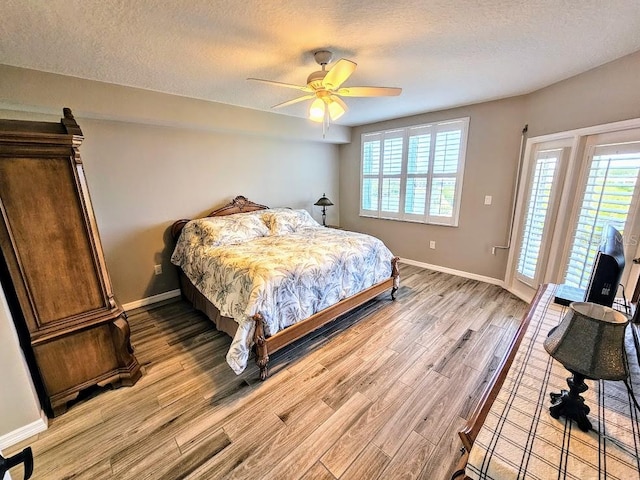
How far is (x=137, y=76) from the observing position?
2.43 m

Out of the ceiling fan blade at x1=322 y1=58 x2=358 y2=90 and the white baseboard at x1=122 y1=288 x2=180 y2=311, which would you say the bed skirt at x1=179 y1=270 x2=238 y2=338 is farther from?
the ceiling fan blade at x1=322 y1=58 x2=358 y2=90

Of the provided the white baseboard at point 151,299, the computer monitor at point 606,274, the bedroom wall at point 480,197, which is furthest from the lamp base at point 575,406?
the white baseboard at point 151,299

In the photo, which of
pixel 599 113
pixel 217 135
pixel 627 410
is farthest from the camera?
pixel 217 135

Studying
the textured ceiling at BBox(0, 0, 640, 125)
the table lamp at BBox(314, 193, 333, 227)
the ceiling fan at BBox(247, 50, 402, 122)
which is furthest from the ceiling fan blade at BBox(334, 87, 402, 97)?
the table lamp at BBox(314, 193, 333, 227)

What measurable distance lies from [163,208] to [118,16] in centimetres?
208

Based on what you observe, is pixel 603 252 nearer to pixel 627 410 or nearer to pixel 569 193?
pixel 627 410

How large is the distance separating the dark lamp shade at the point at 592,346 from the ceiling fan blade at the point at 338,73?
1.78m

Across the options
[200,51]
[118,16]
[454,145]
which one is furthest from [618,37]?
[118,16]

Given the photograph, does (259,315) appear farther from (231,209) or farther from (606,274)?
(231,209)

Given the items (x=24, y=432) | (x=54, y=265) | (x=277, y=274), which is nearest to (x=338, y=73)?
(x=277, y=274)

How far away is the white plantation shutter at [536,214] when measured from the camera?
2.89 meters

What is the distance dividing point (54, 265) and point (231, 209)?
2.19 meters

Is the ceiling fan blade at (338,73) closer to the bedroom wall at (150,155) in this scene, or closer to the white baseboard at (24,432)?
the bedroom wall at (150,155)

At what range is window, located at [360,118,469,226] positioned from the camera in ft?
12.7
